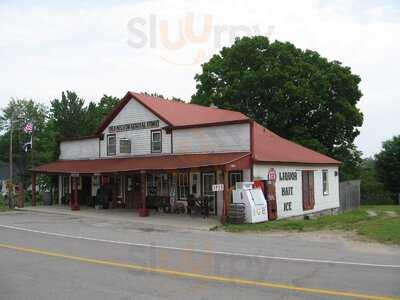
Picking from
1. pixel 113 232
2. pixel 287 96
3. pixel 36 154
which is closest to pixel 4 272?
pixel 113 232

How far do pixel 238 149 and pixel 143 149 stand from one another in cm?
683

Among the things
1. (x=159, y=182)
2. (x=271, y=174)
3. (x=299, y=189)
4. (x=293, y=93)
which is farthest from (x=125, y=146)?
(x=293, y=93)

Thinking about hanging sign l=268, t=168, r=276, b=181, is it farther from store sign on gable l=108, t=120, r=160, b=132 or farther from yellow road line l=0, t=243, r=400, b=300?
yellow road line l=0, t=243, r=400, b=300

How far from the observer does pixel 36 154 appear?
4925 cm

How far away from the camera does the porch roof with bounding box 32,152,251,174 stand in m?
21.5

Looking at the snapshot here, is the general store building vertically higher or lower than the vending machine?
higher

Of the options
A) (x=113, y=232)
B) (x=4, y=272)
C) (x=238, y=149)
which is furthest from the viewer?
(x=238, y=149)

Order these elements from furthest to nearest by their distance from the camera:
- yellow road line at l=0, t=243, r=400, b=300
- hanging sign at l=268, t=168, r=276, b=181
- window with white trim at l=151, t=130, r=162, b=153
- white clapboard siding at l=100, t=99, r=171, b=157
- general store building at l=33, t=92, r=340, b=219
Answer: window with white trim at l=151, t=130, r=162, b=153
white clapboard siding at l=100, t=99, r=171, b=157
hanging sign at l=268, t=168, r=276, b=181
general store building at l=33, t=92, r=340, b=219
yellow road line at l=0, t=243, r=400, b=300

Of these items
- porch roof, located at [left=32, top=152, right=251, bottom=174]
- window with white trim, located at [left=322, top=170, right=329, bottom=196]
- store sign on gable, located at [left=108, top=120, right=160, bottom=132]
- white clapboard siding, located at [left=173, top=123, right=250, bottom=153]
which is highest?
store sign on gable, located at [left=108, top=120, right=160, bottom=132]

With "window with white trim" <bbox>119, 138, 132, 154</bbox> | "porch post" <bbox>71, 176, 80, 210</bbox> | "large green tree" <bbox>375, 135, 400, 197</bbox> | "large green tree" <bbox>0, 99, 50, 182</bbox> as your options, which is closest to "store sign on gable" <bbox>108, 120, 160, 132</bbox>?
"window with white trim" <bbox>119, 138, 132, 154</bbox>

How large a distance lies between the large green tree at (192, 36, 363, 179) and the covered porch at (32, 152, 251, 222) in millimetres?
14547

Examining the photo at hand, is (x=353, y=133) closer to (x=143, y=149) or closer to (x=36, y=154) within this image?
(x=143, y=149)

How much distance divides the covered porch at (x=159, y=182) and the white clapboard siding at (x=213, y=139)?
20.9 inches

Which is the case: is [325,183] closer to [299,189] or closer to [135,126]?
[299,189]
